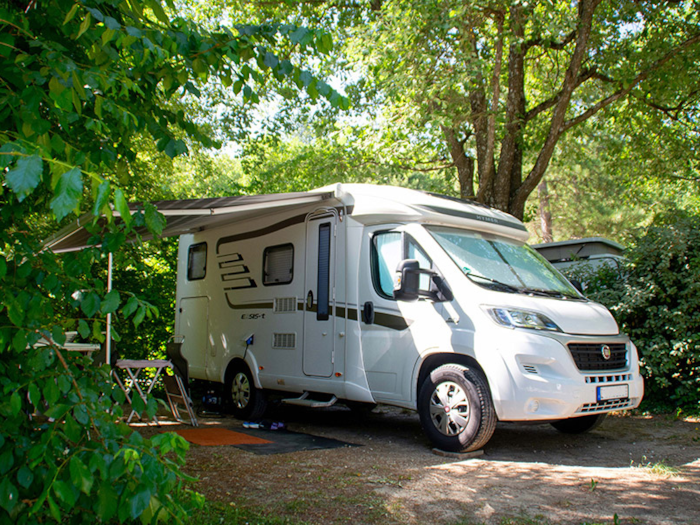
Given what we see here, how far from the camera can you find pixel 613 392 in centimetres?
561

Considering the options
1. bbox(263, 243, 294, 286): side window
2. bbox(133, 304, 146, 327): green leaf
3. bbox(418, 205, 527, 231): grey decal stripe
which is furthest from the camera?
bbox(263, 243, 294, 286): side window

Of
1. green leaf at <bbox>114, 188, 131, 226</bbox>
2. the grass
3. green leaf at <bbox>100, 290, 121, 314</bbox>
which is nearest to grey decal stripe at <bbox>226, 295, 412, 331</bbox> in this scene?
the grass

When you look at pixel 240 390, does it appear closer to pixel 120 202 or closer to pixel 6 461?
pixel 6 461

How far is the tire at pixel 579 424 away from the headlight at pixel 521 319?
169 centimetres

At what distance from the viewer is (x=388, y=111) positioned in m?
11.1

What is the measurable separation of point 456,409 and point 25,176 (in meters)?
4.41

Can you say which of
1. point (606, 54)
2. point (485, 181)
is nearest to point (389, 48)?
point (485, 181)

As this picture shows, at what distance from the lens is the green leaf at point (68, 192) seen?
71.8 inches

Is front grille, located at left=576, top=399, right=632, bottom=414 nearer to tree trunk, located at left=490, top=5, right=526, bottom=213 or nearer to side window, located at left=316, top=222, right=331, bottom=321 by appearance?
side window, located at left=316, top=222, right=331, bottom=321

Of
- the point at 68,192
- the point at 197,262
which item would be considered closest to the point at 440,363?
the point at 68,192

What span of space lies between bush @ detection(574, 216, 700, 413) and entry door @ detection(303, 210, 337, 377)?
12.8 ft

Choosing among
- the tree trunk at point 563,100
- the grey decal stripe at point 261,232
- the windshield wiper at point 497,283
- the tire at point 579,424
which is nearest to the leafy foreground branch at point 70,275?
the windshield wiper at point 497,283

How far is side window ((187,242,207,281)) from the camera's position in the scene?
904 centimetres

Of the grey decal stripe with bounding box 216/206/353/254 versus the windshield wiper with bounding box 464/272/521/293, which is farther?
the grey decal stripe with bounding box 216/206/353/254
